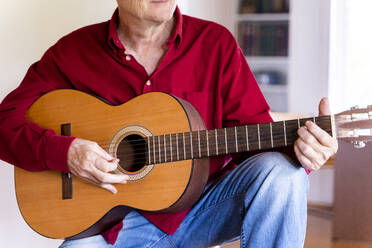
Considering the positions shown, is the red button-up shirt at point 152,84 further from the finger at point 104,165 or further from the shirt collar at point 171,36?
the finger at point 104,165

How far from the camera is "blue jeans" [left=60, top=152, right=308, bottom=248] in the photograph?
44.6 inches

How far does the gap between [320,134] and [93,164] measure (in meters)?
0.66

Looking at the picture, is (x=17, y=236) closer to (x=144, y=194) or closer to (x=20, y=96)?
(x=20, y=96)

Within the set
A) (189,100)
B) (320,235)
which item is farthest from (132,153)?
(320,235)

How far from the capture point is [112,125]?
146 cm

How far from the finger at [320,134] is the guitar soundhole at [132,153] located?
0.49 m

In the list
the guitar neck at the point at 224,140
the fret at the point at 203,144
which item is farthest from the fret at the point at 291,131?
the fret at the point at 203,144

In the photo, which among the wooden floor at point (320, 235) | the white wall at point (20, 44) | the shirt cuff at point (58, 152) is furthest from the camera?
the wooden floor at point (320, 235)

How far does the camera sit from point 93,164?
4.54ft

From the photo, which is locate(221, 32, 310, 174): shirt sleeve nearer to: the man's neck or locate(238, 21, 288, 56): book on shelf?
the man's neck

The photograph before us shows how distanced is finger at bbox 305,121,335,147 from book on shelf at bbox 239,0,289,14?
11.2 ft

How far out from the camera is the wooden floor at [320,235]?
307 centimetres

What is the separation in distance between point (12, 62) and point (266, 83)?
2.86 meters

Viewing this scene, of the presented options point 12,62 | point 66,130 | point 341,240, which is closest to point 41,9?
point 12,62
